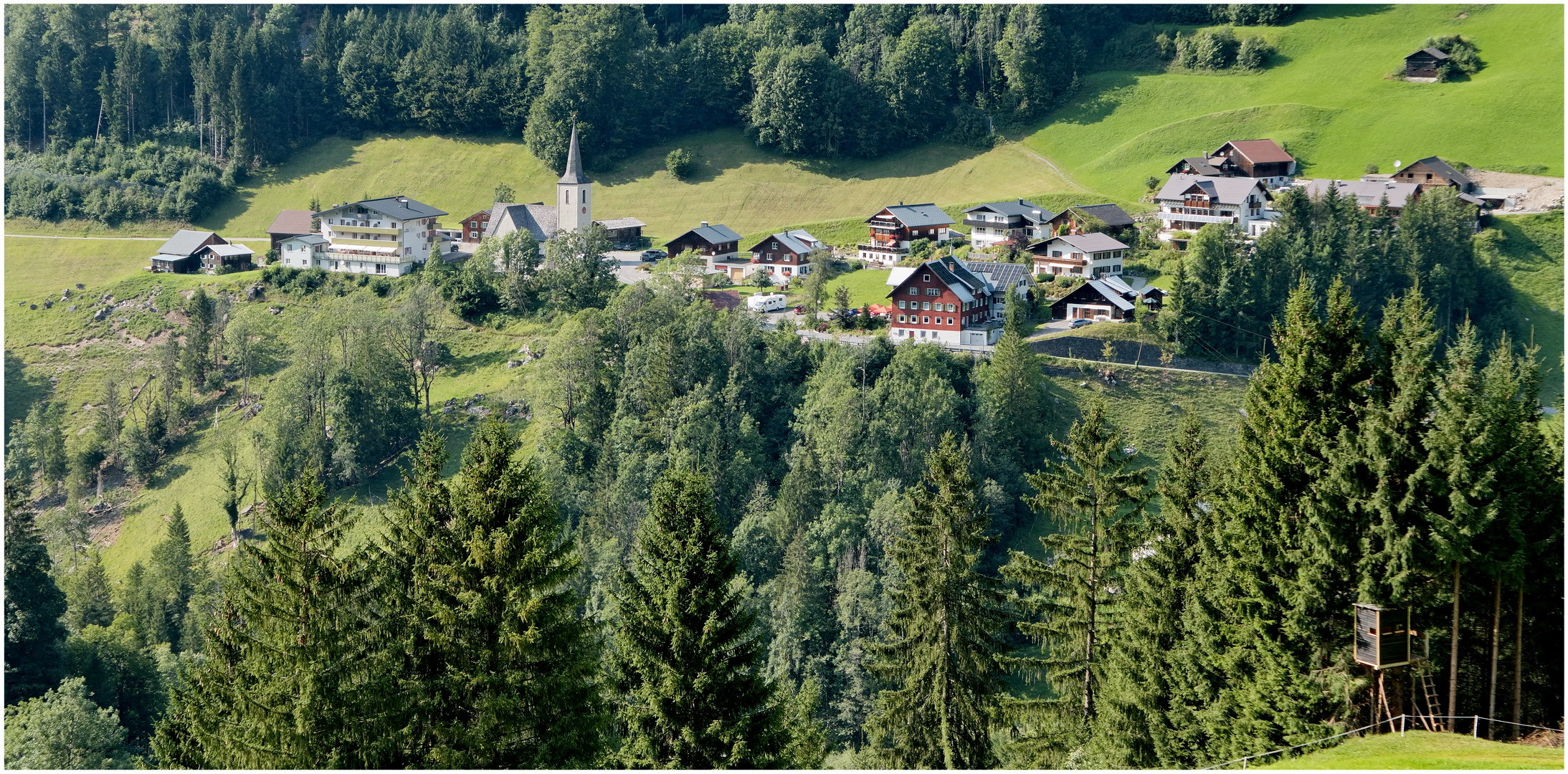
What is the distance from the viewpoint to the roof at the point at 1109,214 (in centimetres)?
8581

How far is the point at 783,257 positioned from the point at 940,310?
18753mm

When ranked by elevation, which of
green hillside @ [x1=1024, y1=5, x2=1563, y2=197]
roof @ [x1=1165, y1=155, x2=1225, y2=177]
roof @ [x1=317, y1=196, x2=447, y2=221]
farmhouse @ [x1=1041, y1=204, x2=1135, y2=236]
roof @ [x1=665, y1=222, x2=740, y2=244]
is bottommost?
roof @ [x1=665, y1=222, x2=740, y2=244]

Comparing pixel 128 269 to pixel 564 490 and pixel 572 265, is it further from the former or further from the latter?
pixel 564 490

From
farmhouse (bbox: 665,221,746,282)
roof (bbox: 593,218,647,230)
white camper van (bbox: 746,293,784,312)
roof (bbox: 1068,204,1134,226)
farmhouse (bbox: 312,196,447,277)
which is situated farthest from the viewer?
roof (bbox: 593,218,647,230)

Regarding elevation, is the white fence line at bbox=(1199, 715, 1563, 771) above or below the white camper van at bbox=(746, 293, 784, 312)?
below

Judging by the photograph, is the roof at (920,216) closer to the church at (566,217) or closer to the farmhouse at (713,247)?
the farmhouse at (713,247)

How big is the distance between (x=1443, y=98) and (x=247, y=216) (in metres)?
92.8

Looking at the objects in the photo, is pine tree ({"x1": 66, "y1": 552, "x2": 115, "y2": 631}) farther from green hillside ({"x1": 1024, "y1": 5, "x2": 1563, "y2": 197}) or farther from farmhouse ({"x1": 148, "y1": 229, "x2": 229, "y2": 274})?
green hillside ({"x1": 1024, "y1": 5, "x2": 1563, "y2": 197})

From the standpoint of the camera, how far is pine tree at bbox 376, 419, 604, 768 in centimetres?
2495

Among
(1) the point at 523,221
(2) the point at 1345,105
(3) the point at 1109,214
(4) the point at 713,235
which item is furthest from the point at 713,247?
(2) the point at 1345,105

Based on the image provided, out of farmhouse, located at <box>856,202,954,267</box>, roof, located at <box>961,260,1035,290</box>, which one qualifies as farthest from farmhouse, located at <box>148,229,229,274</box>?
roof, located at <box>961,260,1035,290</box>

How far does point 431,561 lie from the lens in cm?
2533

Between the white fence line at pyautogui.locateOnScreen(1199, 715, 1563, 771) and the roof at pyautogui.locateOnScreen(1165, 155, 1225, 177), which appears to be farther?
the roof at pyautogui.locateOnScreen(1165, 155, 1225, 177)

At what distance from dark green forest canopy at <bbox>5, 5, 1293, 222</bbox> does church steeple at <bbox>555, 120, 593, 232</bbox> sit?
57.1 feet
